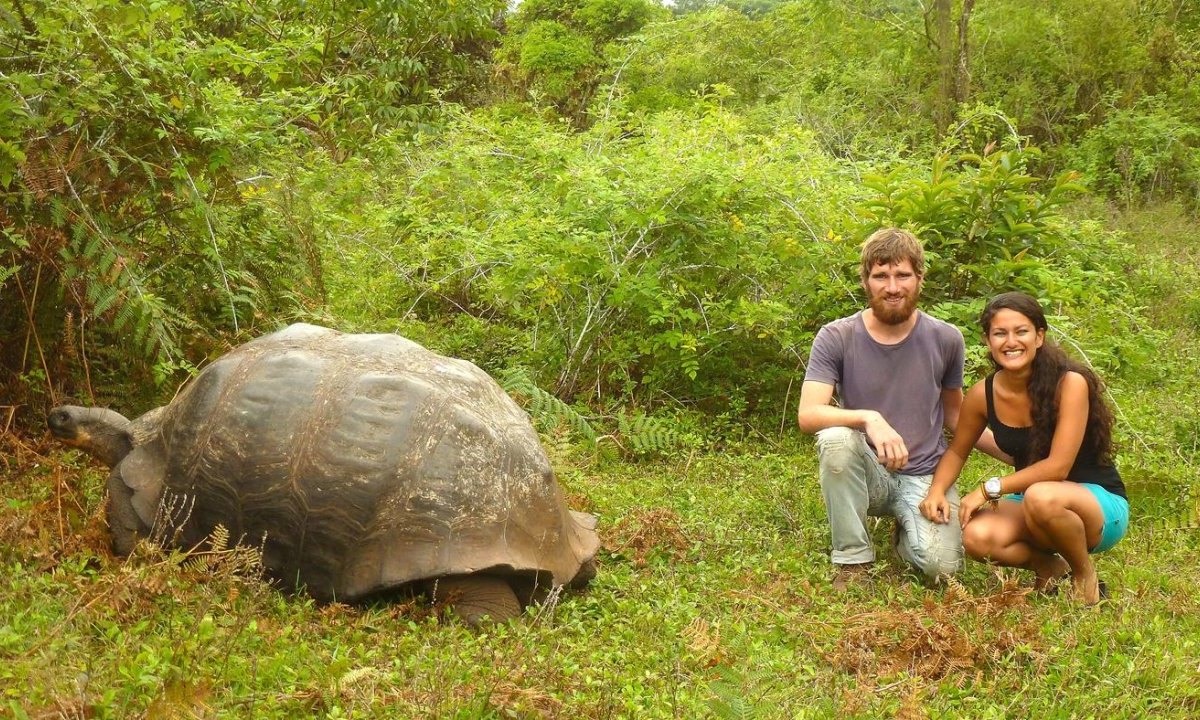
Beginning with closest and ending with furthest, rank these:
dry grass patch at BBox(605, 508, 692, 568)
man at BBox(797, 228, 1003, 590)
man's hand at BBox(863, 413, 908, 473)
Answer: man's hand at BBox(863, 413, 908, 473), man at BBox(797, 228, 1003, 590), dry grass patch at BBox(605, 508, 692, 568)

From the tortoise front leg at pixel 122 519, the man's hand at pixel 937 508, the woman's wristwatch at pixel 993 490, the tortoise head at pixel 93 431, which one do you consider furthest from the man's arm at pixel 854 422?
the tortoise head at pixel 93 431

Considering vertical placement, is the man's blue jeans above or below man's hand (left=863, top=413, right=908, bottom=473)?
below

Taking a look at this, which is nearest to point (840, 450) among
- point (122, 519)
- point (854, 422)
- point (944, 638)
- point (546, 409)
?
point (854, 422)

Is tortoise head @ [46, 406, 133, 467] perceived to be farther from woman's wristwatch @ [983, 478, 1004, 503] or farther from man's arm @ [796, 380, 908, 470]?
woman's wristwatch @ [983, 478, 1004, 503]

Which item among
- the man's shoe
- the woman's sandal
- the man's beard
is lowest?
the man's shoe

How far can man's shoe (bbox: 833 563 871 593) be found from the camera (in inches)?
169

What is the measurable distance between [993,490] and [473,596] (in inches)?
83.9

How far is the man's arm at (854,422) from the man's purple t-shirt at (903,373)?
0.29 feet

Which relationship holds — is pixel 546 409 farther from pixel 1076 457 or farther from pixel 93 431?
pixel 1076 457

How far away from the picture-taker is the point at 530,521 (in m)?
3.95

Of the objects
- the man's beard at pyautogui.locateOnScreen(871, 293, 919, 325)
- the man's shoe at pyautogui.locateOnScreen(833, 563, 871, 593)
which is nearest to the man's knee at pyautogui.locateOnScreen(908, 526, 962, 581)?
the man's shoe at pyautogui.locateOnScreen(833, 563, 871, 593)

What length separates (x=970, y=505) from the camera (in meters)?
4.21

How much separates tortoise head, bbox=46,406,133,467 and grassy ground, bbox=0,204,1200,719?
217 mm

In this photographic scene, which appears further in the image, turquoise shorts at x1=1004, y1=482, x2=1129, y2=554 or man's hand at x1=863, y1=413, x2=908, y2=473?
man's hand at x1=863, y1=413, x2=908, y2=473
